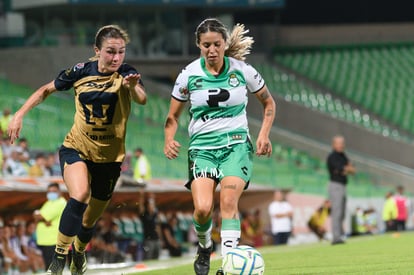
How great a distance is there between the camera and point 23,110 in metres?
10.8

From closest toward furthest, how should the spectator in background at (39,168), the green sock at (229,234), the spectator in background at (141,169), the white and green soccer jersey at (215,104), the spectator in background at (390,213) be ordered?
1. the green sock at (229,234)
2. the white and green soccer jersey at (215,104)
3. the spectator in background at (39,168)
4. the spectator in background at (141,169)
5. the spectator in background at (390,213)

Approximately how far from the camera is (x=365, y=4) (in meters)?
52.3

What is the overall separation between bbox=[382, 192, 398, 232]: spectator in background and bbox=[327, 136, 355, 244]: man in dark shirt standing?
12807mm

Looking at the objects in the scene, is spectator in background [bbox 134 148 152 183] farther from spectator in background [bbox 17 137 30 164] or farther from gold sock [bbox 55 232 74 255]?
gold sock [bbox 55 232 74 255]

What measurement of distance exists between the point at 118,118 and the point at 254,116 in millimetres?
33104

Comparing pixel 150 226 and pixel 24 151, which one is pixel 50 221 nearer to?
pixel 24 151

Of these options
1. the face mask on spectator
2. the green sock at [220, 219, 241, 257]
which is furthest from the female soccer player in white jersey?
the face mask on spectator

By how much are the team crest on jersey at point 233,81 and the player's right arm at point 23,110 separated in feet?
5.86

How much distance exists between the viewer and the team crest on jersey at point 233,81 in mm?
10850

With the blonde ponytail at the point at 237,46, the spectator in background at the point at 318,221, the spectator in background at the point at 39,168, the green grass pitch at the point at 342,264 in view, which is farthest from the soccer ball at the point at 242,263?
the spectator in background at the point at 318,221

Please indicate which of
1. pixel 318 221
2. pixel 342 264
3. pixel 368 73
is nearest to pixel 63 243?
pixel 342 264

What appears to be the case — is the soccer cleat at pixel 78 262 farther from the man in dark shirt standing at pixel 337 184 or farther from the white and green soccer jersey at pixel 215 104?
the man in dark shirt standing at pixel 337 184

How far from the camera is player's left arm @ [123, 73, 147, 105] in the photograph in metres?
10.4

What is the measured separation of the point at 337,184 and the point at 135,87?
40.5 ft
